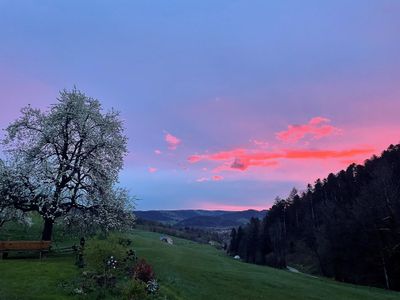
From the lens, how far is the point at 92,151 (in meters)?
40.5

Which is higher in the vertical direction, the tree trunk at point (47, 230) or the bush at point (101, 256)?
the tree trunk at point (47, 230)

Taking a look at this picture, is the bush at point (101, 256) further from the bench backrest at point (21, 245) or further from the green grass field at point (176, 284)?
the bench backrest at point (21, 245)

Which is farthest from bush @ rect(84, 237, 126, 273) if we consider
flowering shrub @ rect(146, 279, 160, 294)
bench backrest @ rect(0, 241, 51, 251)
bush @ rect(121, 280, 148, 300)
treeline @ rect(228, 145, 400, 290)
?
treeline @ rect(228, 145, 400, 290)

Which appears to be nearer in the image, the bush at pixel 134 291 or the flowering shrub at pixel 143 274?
the bush at pixel 134 291

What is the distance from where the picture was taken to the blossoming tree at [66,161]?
123 feet

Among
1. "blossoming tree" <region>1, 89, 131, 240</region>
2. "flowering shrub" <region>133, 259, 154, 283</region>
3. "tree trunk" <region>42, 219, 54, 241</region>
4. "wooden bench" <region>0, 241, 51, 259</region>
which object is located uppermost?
"blossoming tree" <region>1, 89, 131, 240</region>

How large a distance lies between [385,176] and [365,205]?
6.49 metres

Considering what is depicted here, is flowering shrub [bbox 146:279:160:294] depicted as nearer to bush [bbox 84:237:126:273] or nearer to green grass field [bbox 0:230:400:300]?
green grass field [bbox 0:230:400:300]

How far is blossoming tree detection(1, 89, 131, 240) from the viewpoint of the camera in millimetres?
37594

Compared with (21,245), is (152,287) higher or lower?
lower

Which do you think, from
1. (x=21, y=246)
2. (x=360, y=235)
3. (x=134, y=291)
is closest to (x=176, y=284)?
(x=134, y=291)

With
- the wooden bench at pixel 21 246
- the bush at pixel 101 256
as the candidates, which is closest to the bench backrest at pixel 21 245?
the wooden bench at pixel 21 246

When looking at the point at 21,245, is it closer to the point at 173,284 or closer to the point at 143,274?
the point at 143,274

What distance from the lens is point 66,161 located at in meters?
38.8
